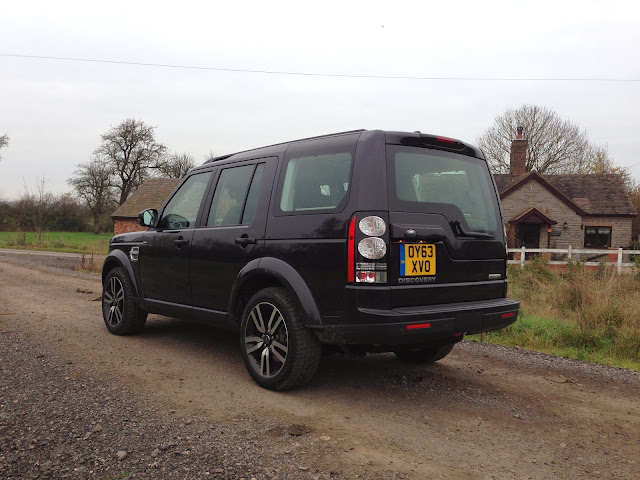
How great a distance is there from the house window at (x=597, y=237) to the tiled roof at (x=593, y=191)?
46.8 inches

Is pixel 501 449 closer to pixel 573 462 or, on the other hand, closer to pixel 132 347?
pixel 573 462

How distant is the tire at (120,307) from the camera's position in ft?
18.9

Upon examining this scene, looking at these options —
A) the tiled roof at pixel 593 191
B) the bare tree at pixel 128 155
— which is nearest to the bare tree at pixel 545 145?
the tiled roof at pixel 593 191

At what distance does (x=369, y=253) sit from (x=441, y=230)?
2.17 ft

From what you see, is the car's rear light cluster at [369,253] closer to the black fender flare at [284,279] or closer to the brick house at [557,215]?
the black fender flare at [284,279]

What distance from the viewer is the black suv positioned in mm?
3393

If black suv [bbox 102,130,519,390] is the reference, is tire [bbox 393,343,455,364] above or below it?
below

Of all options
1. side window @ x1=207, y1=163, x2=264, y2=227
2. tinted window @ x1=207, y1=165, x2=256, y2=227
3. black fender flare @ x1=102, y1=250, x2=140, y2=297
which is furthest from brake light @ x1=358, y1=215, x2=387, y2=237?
black fender flare @ x1=102, y1=250, x2=140, y2=297

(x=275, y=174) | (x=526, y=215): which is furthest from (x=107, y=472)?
(x=526, y=215)

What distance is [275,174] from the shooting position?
13.9 feet

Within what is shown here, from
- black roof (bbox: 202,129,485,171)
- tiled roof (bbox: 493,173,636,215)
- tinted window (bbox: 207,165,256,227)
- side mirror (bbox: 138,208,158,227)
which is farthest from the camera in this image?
tiled roof (bbox: 493,173,636,215)

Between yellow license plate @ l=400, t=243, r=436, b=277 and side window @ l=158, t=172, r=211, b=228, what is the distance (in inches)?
96.3

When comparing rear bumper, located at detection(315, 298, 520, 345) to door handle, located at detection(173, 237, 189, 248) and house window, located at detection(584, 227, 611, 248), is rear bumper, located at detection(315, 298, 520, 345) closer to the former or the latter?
door handle, located at detection(173, 237, 189, 248)

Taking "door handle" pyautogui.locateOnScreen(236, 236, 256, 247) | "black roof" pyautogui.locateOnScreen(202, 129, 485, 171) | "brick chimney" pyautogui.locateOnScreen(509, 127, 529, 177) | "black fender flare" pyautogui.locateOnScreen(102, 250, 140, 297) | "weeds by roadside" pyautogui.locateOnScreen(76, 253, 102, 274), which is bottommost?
"weeds by roadside" pyautogui.locateOnScreen(76, 253, 102, 274)
